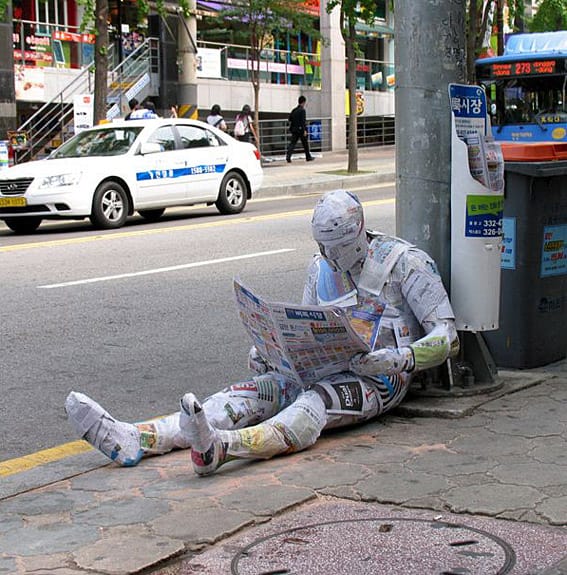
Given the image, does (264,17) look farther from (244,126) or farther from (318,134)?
(318,134)

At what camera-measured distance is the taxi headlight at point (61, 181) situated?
1488cm

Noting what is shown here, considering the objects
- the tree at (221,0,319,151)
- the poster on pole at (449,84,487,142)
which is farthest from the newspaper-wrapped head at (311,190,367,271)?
the tree at (221,0,319,151)

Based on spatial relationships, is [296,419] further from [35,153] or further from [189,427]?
[35,153]

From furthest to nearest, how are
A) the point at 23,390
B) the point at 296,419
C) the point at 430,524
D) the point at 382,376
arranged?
the point at 23,390, the point at 382,376, the point at 296,419, the point at 430,524

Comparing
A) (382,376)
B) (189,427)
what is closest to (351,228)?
(382,376)

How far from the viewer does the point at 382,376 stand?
5117 mm

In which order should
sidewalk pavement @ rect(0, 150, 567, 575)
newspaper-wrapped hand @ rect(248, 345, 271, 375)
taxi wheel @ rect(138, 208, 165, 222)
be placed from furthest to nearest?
taxi wheel @ rect(138, 208, 165, 222)
newspaper-wrapped hand @ rect(248, 345, 271, 375)
sidewalk pavement @ rect(0, 150, 567, 575)

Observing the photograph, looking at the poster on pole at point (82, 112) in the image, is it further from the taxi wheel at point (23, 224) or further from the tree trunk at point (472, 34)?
the tree trunk at point (472, 34)

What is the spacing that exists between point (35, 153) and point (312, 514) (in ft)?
80.3

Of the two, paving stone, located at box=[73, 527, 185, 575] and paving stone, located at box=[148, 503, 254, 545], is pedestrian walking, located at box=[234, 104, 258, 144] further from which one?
paving stone, located at box=[73, 527, 185, 575]

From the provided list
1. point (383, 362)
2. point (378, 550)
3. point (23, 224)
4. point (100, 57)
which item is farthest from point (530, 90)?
point (378, 550)

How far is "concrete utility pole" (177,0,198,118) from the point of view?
101 ft

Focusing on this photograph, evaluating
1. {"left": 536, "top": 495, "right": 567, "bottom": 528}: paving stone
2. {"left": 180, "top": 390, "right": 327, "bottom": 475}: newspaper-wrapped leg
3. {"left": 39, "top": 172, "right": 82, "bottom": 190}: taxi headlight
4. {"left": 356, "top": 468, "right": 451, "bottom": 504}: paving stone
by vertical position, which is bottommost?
{"left": 356, "top": 468, "right": 451, "bottom": 504}: paving stone

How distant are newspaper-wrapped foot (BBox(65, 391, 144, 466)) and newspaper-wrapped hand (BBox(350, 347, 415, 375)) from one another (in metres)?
1.00
